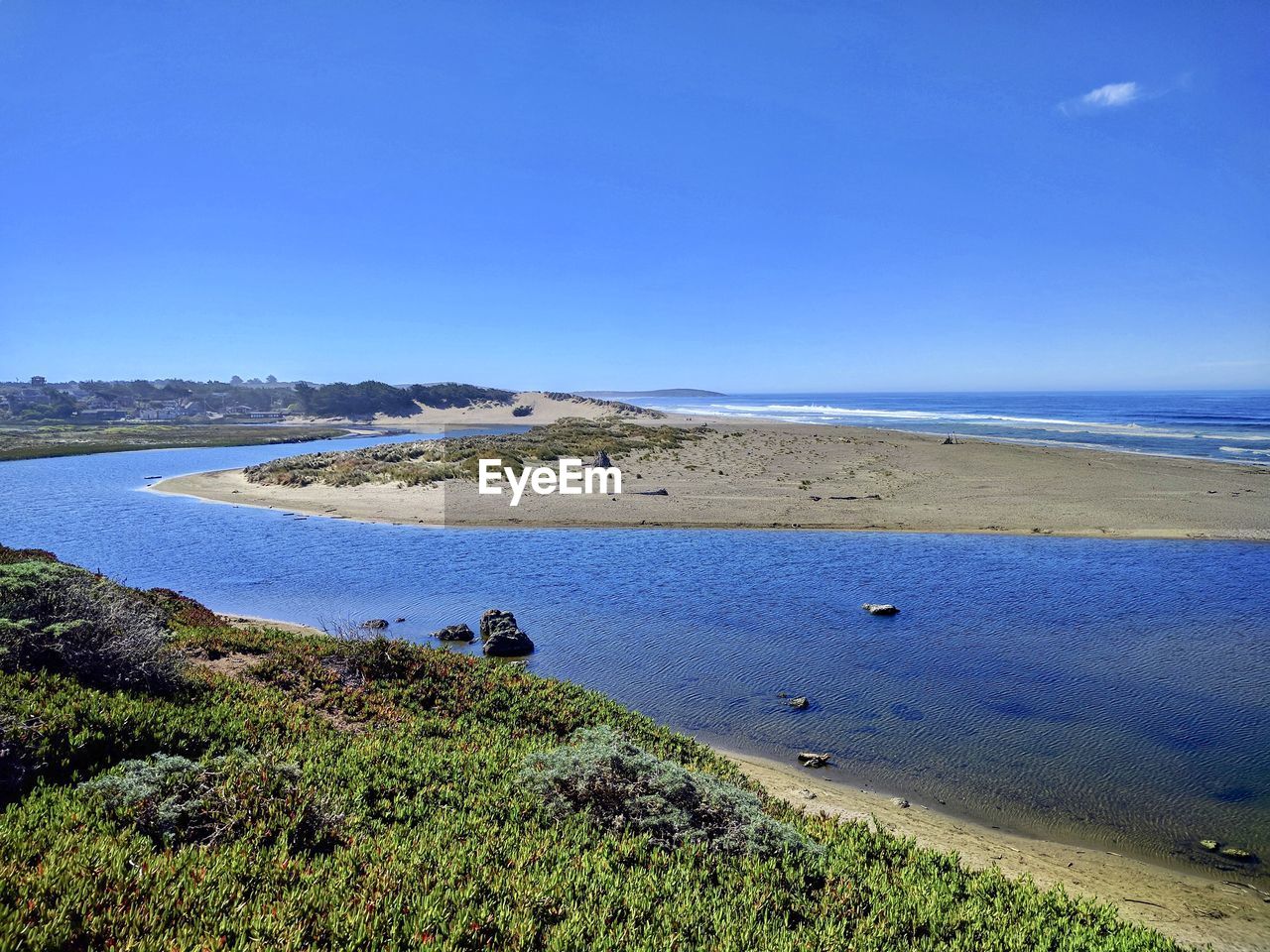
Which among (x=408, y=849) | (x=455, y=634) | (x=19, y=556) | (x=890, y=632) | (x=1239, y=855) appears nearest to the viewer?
(x=408, y=849)

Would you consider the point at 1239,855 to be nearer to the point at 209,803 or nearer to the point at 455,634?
the point at 209,803

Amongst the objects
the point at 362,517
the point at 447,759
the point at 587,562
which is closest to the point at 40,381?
the point at 362,517

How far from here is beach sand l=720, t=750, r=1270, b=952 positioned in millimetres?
6648

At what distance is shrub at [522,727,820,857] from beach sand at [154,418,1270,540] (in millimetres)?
21511

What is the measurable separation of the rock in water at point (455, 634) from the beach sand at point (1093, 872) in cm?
788

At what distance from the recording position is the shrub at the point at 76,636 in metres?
7.65

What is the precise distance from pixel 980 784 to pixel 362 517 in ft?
90.9

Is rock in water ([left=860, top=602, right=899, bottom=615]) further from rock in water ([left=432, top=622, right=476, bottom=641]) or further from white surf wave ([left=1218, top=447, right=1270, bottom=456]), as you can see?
white surf wave ([left=1218, top=447, right=1270, bottom=456])

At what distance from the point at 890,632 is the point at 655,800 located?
10657mm

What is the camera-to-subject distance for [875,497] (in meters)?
33.3

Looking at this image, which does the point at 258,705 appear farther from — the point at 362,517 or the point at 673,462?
the point at 673,462

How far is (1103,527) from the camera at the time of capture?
1062 inches

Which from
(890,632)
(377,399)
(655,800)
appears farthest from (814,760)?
(377,399)

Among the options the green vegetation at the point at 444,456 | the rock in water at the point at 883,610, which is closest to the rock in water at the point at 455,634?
the rock in water at the point at 883,610
